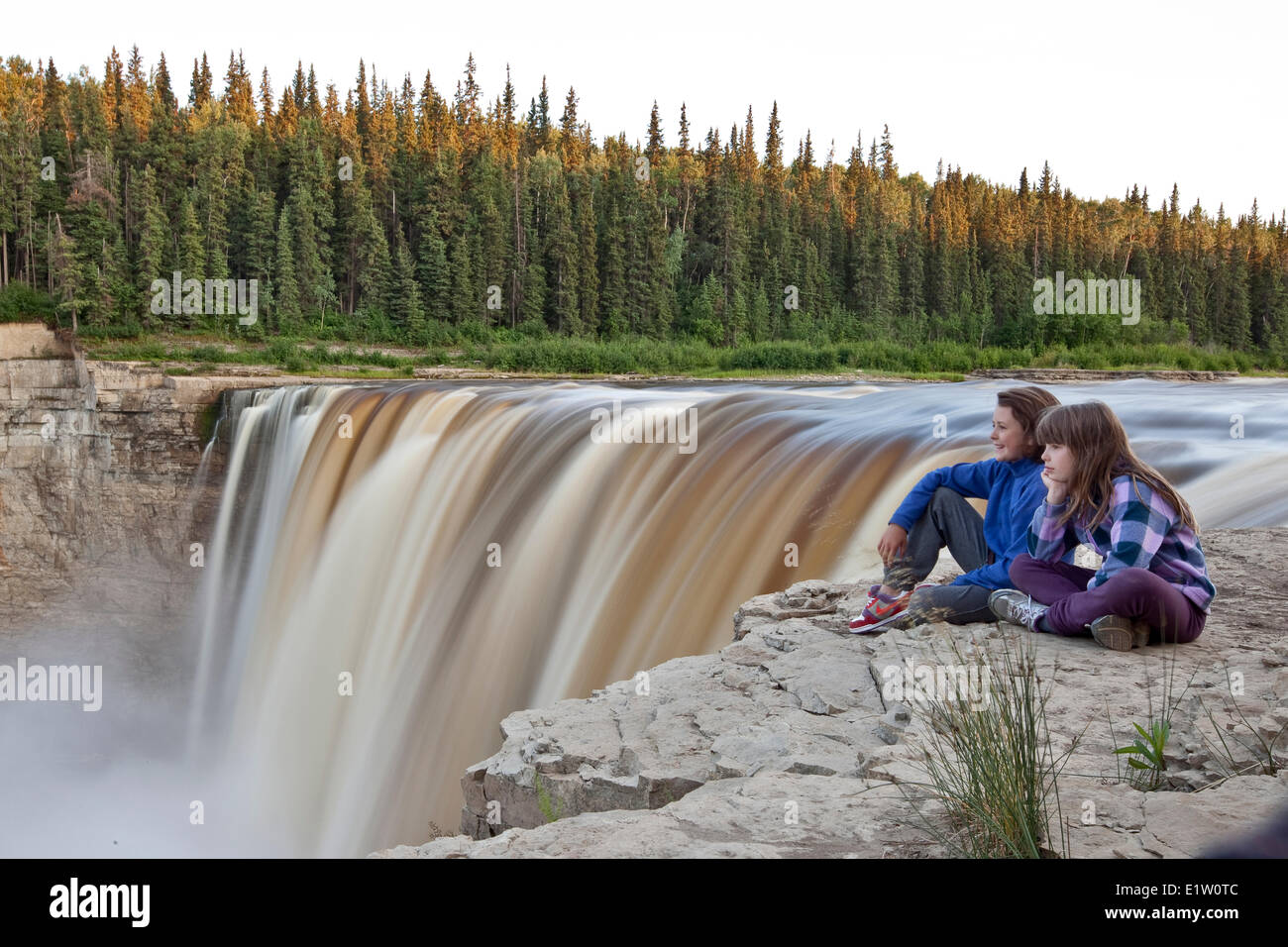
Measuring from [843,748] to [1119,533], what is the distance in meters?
1.45

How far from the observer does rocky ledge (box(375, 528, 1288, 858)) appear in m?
2.88

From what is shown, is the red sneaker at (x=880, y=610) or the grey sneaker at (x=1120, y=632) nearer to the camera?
the grey sneaker at (x=1120, y=632)

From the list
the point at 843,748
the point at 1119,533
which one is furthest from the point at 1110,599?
the point at 843,748

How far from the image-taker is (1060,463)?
14.3 feet

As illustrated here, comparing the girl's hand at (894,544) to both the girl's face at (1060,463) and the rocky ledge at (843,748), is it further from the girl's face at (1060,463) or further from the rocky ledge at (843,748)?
the girl's face at (1060,463)

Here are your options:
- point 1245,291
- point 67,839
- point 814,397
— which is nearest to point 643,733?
point 814,397

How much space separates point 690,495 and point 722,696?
15.5ft

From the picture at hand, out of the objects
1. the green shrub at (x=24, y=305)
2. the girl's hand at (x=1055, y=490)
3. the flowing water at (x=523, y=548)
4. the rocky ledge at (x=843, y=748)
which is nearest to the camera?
the rocky ledge at (x=843, y=748)

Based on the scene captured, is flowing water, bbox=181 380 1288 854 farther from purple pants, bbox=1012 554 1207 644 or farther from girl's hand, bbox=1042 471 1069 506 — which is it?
girl's hand, bbox=1042 471 1069 506

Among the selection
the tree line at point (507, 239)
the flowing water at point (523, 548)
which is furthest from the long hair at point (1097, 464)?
the tree line at point (507, 239)

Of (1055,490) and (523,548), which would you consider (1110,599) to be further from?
(523,548)

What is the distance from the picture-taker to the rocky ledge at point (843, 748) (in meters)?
2.88

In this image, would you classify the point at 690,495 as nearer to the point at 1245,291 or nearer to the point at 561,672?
the point at 561,672

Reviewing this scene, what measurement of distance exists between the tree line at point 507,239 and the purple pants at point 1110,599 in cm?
3855
